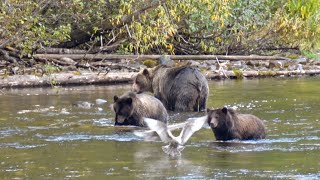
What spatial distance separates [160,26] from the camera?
23.6m

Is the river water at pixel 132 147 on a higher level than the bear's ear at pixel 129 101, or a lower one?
lower

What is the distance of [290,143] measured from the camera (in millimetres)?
12836

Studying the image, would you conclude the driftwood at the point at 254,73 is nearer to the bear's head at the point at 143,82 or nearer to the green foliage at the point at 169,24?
the green foliage at the point at 169,24

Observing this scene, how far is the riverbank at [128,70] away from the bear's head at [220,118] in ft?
26.2

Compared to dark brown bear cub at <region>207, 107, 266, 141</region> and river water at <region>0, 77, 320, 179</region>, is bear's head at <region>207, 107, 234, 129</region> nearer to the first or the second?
dark brown bear cub at <region>207, 107, 266, 141</region>

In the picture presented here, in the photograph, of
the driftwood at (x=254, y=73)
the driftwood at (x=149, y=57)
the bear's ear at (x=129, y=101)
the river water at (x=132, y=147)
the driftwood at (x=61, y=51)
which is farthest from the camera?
the driftwood at (x=254, y=73)

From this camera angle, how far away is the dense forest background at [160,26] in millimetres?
19972

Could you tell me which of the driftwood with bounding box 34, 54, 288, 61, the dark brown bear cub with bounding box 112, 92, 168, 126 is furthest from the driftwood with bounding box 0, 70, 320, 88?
the dark brown bear cub with bounding box 112, 92, 168, 126

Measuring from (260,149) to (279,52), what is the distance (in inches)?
847

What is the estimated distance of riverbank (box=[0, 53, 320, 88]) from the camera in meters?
23.5

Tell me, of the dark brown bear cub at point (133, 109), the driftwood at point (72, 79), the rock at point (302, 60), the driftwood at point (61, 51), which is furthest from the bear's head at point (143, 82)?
the rock at point (302, 60)

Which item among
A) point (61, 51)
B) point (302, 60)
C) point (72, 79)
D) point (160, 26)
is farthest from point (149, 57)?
point (302, 60)

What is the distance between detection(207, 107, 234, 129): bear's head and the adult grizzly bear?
173 inches

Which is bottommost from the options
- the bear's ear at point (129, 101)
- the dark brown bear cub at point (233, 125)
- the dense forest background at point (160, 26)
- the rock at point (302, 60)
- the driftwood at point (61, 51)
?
the rock at point (302, 60)
